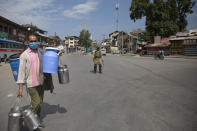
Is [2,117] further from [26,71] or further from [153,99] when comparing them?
[153,99]

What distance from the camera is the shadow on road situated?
3.95 metres

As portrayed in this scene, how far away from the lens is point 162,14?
4188cm

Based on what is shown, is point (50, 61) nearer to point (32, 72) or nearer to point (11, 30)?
point (32, 72)

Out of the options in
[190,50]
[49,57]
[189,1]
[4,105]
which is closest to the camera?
[49,57]

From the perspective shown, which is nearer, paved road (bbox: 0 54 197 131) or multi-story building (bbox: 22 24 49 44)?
paved road (bbox: 0 54 197 131)

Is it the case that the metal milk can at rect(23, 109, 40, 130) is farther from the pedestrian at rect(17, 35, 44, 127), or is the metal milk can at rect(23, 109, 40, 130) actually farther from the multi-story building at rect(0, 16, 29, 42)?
the multi-story building at rect(0, 16, 29, 42)

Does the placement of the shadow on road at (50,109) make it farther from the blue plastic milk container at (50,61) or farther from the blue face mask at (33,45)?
the blue face mask at (33,45)

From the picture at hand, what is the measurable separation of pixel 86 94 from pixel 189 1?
156 feet

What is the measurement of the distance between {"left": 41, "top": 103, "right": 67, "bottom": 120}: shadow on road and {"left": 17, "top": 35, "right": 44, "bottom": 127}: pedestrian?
0.78 meters

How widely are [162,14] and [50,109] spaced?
43.5 meters

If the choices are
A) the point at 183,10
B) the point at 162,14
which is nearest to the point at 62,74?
the point at 162,14

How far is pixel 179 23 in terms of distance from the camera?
46.6 meters

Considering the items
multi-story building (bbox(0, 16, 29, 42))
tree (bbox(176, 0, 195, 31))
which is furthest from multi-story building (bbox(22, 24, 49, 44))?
tree (bbox(176, 0, 195, 31))

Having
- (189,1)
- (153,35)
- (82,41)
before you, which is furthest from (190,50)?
(82,41)
